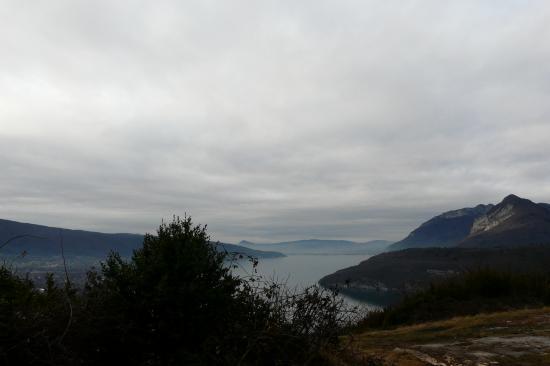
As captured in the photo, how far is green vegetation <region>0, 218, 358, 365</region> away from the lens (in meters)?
5.02

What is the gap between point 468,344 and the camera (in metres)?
8.62

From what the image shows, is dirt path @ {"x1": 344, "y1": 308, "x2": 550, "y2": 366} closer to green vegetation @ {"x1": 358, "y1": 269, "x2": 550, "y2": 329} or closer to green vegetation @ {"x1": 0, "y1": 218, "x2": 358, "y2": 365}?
green vegetation @ {"x1": 0, "y1": 218, "x2": 358, "y2": 365}

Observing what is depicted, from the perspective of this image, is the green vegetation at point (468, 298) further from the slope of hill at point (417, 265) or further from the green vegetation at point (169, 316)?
the slope of hill at point (417, 265)

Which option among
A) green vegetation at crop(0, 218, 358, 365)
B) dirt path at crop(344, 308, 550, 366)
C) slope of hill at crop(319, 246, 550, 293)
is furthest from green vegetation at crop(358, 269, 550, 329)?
slope of hill at crop(319, 246, 550, 293)

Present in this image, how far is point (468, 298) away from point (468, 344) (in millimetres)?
7526

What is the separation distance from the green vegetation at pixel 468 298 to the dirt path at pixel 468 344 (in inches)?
91.8

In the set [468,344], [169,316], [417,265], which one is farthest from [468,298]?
[417,265]

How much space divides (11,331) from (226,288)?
9.57ft

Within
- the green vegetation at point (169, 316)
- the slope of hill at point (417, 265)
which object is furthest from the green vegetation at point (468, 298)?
the slope of hill at point (417, 265)

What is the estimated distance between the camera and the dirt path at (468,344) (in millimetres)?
7137

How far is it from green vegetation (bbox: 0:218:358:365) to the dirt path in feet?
3.74

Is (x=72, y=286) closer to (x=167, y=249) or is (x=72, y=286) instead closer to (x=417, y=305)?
(x=167, y=249)

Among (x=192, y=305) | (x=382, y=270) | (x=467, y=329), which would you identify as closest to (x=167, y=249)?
(x=192, y=305)

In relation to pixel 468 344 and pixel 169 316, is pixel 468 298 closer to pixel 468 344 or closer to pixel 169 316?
pixel 468 344
